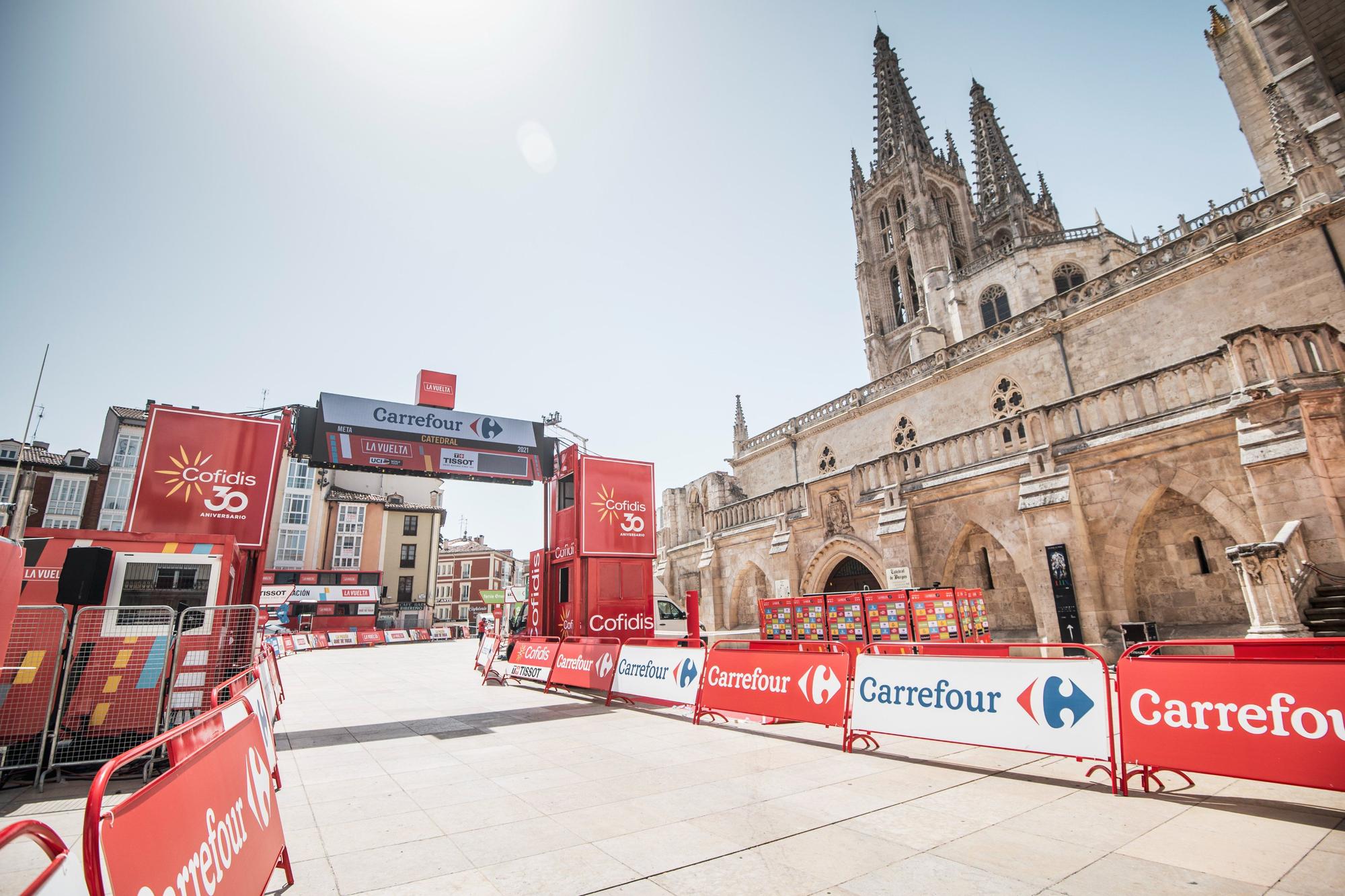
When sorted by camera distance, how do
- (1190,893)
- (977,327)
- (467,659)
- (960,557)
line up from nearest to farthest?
(1190,893)
(960,557)
(467,659)
(977,327)

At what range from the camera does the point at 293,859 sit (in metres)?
3.98

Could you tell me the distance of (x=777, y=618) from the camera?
48.6ft

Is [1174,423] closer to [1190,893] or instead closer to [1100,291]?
[1100,291]

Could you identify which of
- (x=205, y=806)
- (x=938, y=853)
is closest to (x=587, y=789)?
(x=938, y=853)

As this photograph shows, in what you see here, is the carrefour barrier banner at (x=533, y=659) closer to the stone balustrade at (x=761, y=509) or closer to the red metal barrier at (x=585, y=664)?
the red metal barrier at (x=585, y=664)

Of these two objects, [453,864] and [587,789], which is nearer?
[453,864]

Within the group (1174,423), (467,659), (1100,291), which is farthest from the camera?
(467,659)

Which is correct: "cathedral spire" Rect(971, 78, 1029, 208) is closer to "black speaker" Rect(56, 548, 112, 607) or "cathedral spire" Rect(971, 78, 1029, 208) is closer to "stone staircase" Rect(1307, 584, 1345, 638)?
"stone staircase" Rect(1307, 584, 1345, 638)

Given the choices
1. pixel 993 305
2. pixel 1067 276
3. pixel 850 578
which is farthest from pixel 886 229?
pixel 850 578

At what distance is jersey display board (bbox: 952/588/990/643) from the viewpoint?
11844 millimetres

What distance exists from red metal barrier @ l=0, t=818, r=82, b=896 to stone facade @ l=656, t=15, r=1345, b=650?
463 inches

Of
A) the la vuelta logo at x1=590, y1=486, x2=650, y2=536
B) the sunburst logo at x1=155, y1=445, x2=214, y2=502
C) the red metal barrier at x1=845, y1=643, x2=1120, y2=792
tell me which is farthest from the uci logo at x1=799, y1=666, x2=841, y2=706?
the sunburst logo at x1=155, y1=445, x2=214, y2=502

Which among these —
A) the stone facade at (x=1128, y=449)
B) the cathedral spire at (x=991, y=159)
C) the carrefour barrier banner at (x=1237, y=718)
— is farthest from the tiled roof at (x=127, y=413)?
the cathedral spire at (x=991, y=159)

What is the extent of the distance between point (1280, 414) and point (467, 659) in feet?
74.2
